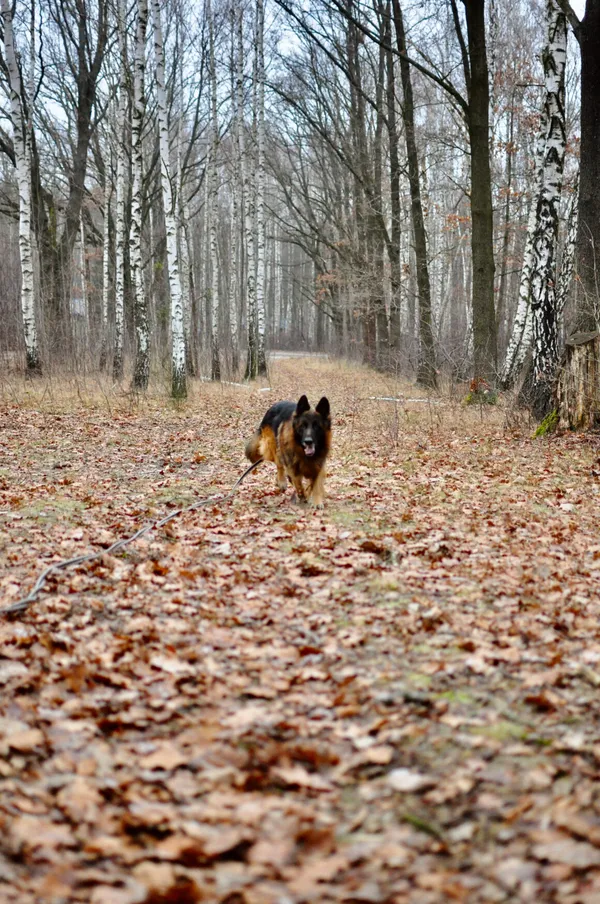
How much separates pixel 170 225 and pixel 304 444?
959 centimetres

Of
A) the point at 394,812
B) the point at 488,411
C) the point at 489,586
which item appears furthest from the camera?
the point at 488,411

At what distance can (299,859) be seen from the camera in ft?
8.26

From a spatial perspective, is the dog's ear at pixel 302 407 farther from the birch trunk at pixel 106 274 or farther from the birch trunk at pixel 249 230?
the birch trunk at pixel 249 230

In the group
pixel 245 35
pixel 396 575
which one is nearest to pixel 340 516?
pixel 396 575

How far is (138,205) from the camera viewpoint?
1580 cm

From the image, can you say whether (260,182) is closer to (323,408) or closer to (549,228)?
(549,228)

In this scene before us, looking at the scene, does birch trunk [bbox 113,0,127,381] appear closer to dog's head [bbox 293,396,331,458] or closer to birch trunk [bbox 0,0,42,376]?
birch trunk [bbox 0,0,42,376]

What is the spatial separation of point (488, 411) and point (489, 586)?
9370 mm

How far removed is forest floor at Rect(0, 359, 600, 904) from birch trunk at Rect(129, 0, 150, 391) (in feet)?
30.4

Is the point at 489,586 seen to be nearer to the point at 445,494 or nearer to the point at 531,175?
the point at 445,494

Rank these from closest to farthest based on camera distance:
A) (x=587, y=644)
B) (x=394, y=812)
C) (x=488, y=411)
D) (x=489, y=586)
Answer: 1. (x=394, y=812)
2. (x=587, y=644)
3. (x=489, y=586)
4. (x=488, y=411)

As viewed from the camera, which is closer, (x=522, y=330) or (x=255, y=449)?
(x=255, y=449)

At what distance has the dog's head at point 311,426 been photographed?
7598 millimetres

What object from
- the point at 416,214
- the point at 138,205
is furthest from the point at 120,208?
the point at 416,214
